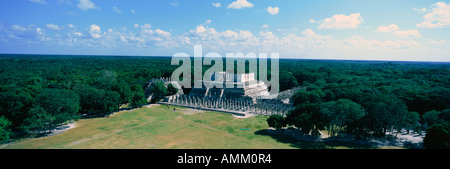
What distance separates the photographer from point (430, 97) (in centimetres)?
3928

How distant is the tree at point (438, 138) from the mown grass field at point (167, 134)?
330 inches

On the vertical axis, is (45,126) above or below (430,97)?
below

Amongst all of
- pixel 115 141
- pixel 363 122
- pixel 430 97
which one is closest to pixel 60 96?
pixel 115 141

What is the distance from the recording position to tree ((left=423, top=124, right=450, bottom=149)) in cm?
2261

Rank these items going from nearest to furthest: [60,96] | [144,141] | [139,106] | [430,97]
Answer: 1. [144,141]
2. [60,96]
3. [430,97]
4. [139,106]

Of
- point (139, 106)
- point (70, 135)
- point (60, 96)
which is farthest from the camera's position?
point (139, 106)

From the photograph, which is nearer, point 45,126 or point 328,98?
point 45,126

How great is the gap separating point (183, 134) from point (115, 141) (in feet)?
26.4

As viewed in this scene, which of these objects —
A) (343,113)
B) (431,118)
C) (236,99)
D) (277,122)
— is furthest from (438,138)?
(236,99)

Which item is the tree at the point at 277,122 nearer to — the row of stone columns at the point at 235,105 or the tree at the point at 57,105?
the row of stone columns at the point at 235,105

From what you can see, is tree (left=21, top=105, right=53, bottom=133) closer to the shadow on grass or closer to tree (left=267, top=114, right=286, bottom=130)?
the shadow on grass

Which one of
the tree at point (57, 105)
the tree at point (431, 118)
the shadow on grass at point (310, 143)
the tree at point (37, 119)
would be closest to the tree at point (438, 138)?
the shadow on grass at point (310, 143)

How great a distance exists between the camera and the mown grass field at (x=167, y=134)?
26047 millimetres

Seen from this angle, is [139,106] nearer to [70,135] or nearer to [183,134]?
[70,135]
